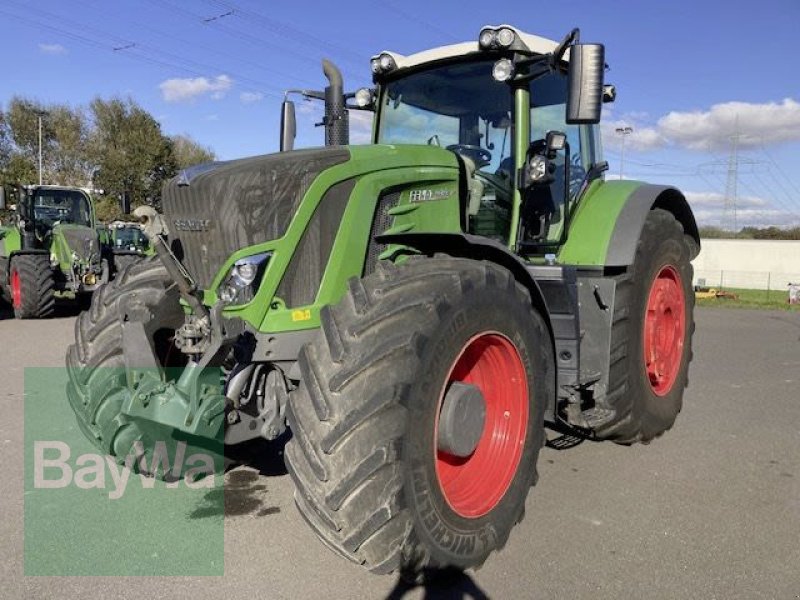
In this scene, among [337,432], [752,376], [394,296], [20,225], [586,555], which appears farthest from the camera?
[20,225]

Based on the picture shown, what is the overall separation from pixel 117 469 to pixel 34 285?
9.31m

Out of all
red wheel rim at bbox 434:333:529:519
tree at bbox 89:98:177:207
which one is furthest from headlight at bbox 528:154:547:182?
tree at bbox 89:98:177:207

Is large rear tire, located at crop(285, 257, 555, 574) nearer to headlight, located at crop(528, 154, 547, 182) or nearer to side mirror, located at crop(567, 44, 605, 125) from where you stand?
side mirror, located at crop(567, 44, 605, 125)

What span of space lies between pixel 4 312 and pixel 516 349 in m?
13.7

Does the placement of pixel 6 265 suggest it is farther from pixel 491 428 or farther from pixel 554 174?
pixel 491 428

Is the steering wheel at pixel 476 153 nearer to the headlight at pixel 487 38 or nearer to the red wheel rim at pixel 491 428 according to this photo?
the headlight at pixel 487 38

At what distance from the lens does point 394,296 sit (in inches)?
111

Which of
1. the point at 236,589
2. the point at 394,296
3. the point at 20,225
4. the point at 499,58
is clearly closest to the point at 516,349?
the point at 394,296

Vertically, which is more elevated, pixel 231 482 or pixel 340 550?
pixel 340 550

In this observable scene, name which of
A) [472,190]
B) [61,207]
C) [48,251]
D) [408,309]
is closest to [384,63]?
[472,190]

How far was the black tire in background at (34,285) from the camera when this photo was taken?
1233 cm

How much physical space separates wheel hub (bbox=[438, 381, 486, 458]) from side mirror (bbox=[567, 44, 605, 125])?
1.54 m

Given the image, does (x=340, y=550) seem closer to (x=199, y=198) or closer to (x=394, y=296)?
(x=394, y=296)

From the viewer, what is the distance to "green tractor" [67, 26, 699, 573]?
2645mm
